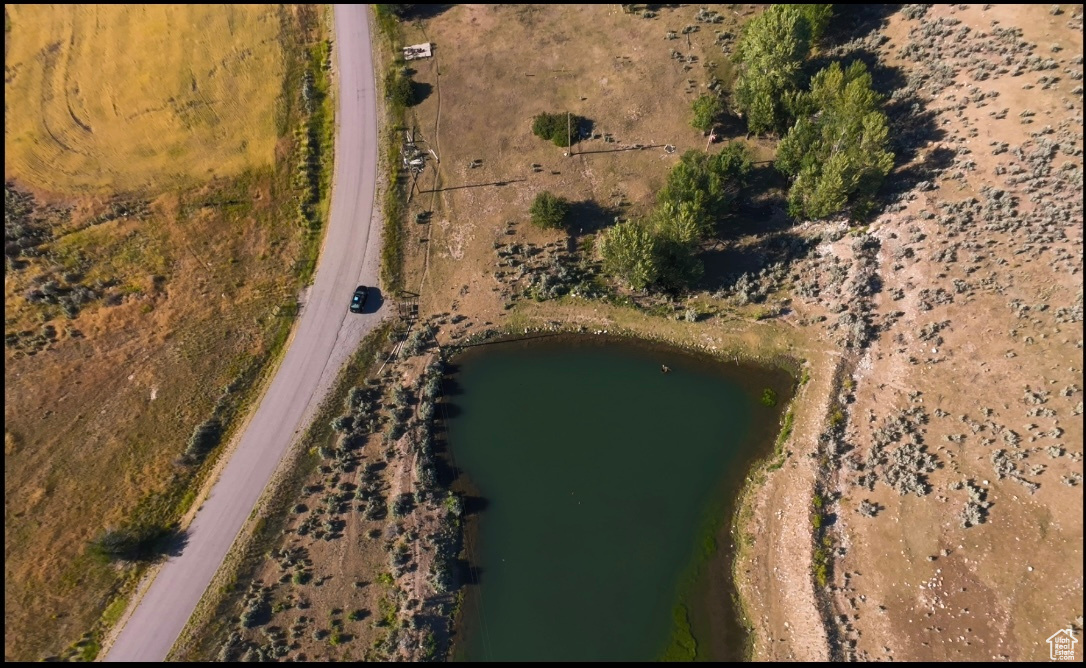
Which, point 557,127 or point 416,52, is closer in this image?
point 557,127

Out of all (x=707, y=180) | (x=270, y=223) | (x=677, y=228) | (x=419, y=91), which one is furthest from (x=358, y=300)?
(x=707, y=180)

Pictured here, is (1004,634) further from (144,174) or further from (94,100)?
(94,100)

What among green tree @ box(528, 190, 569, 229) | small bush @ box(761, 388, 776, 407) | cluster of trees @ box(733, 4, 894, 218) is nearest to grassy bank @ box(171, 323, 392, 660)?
green tree @ box(528, 190, 569, 229)

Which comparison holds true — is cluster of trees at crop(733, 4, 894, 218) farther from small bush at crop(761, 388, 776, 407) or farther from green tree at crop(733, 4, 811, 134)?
small bush at crop(761, 388, 776, 407)

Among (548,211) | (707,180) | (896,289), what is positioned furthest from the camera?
(548,211)

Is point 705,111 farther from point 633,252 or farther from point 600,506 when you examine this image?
point 600,506

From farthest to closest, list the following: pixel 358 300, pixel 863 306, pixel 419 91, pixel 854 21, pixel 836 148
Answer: pixel 419 91 < pixel 854 21 < pixel 358 300 < pixel 836 148 < pixel 863 306

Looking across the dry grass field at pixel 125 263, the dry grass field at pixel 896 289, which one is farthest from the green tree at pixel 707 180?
the dry grass field at pixel 125 263
